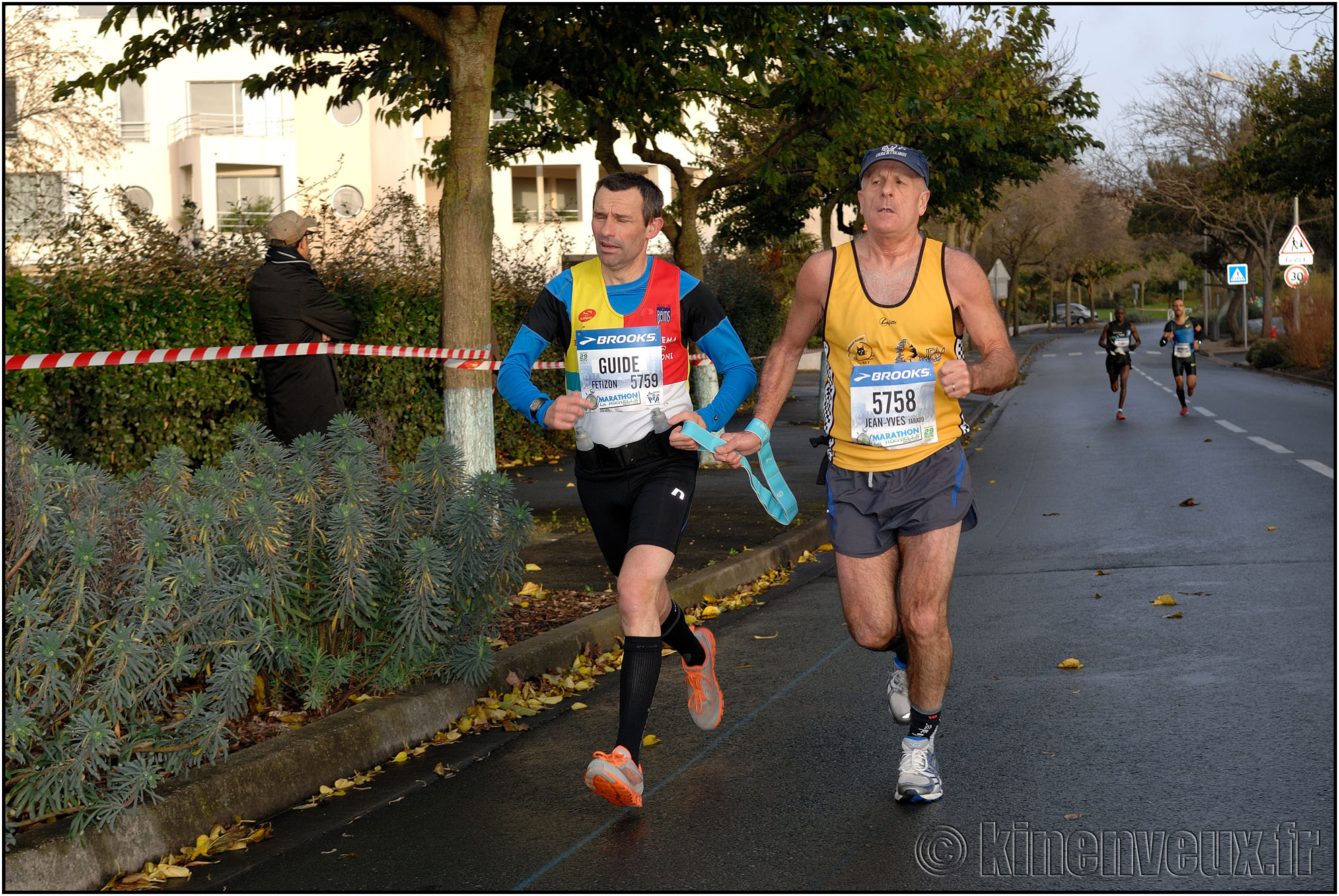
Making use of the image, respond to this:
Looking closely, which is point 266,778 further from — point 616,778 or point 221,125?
point 221,125

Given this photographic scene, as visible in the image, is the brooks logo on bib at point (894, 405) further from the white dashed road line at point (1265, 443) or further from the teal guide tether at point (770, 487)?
the white dashed road line at point (1265, 443)

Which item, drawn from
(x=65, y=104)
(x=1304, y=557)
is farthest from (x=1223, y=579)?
(x=65, y=104)

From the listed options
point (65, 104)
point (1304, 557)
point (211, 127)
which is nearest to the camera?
point (1304, 557)

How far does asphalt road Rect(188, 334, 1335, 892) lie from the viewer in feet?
12.1

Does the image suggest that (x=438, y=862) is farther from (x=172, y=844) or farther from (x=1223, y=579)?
(x=1223, y=579)

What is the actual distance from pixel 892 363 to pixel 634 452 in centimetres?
94

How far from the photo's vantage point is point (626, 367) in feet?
15.3

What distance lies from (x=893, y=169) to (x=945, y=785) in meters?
2.02

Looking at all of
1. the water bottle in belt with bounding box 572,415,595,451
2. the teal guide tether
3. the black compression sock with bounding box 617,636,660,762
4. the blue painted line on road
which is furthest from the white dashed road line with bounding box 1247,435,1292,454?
the black compression sock with bounding box 617,636,660,762

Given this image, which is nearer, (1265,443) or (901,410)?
(901,410)

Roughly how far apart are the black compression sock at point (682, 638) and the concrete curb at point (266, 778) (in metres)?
0.98

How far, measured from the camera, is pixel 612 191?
468 cm

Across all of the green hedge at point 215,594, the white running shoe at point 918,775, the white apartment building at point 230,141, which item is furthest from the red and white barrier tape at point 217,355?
the white apartment building at point 230,141

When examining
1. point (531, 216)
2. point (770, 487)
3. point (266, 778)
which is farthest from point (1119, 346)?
point (531, 216)
